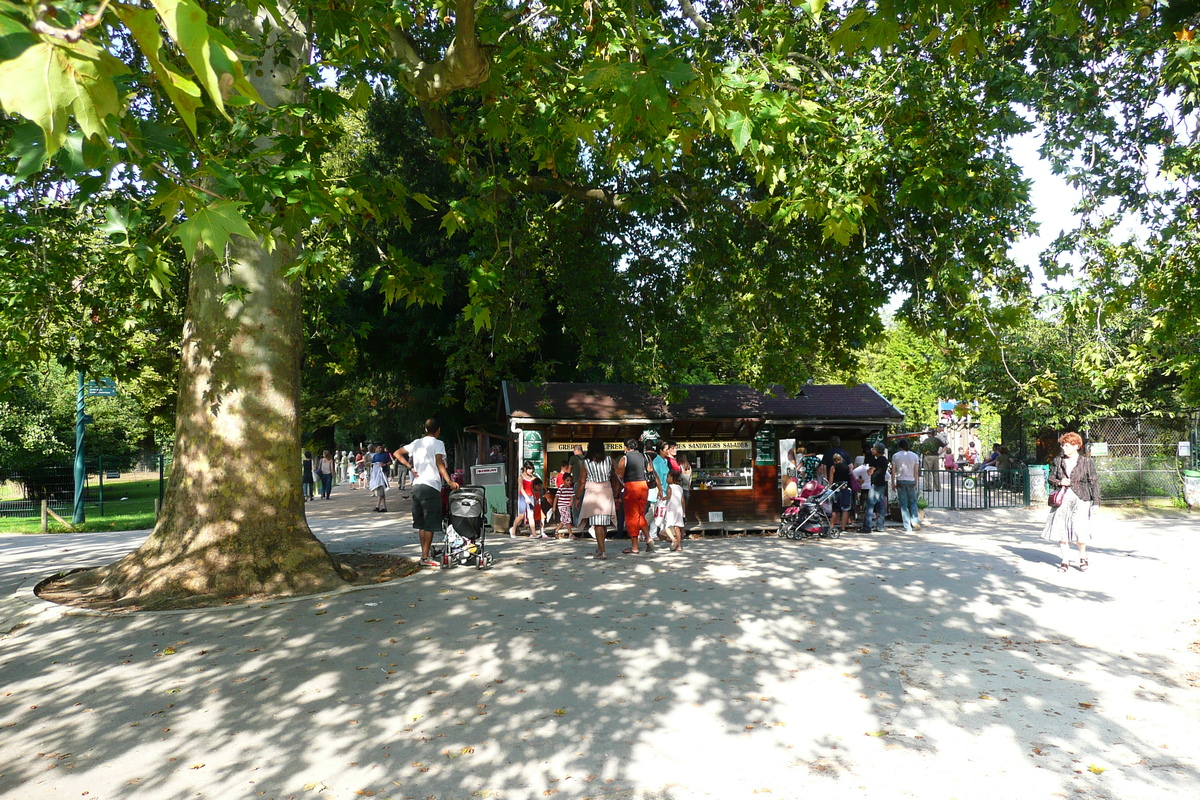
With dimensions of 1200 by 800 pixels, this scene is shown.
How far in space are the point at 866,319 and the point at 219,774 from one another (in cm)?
1220

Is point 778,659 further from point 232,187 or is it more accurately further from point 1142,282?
point 1142,282

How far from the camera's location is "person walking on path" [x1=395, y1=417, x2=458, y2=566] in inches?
447

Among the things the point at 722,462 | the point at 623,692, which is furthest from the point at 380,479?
the point at 623,692

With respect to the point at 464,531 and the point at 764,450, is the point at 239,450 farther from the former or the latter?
the point at 764,450

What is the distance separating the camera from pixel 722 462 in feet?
57.3

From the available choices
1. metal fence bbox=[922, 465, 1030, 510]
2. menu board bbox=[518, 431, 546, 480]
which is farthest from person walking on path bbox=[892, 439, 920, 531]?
menu board bbox=[518, 431, 546, 480]

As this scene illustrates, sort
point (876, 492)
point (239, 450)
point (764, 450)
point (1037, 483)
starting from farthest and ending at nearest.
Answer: point (1037, 483) → point (764, 450) → point (876, 492) → point (239, 450)

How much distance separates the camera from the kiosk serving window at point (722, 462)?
17312 mm

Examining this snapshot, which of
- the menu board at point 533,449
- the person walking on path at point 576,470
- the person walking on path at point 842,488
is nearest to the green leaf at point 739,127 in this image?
the person walking on path at point 576,470

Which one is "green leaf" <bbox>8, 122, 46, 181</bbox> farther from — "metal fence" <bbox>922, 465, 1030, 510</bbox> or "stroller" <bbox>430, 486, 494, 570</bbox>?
"metal fence" <bbox>922, 465, 1030, 510</bbox>

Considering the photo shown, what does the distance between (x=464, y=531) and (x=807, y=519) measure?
282 inches

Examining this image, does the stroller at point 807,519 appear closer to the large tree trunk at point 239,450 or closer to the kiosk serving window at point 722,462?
the kiosk serving window at point 722,462

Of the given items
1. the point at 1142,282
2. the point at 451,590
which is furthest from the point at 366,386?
the point at 1142,282

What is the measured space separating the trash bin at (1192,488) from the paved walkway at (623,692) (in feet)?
46.5
